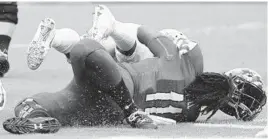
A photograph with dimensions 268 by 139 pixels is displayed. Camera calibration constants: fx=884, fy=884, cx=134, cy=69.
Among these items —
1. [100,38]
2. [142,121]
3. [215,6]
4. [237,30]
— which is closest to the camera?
[142,121]

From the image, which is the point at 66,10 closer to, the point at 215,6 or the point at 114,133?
the point at 215,6

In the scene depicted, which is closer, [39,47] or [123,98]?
[123,98]

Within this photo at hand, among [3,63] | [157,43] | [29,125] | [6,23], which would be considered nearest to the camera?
[29,125]

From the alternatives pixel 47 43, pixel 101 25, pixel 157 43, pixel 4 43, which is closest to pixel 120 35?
pixel 101 25

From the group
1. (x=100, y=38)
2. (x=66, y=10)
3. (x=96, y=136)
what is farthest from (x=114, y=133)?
(x=66, y=10)

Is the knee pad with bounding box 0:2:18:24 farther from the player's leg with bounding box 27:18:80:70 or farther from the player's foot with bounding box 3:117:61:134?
the player's foot with bounding box 3:117:61:134

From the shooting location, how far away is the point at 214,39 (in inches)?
396

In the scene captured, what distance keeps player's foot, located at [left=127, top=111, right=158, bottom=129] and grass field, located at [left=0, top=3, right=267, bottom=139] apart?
0.16ft

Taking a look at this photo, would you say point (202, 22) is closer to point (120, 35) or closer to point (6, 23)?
point (6, 23)

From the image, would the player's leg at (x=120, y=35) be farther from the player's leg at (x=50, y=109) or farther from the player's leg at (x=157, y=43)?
the player's leg at (x=50, y=109)

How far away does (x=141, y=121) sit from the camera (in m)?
4.71

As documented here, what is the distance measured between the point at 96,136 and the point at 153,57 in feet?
3.39

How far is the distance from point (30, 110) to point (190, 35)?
5256 mm

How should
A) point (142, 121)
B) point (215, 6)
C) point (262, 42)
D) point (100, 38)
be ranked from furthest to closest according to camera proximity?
point (215, 6), point (262, 42), point (100, 38), point (142, 121)
